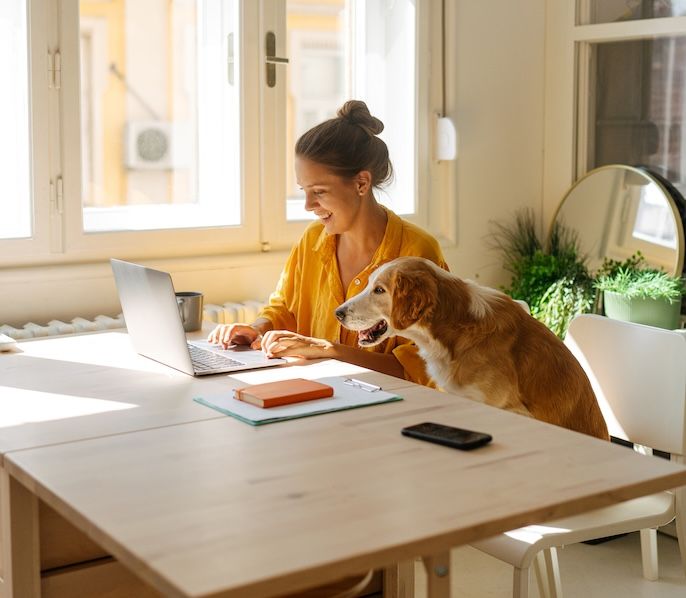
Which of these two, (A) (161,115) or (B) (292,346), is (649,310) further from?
(A) (161,115)

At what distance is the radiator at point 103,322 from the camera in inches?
103

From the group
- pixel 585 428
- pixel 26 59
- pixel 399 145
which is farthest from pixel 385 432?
pixel 399 145

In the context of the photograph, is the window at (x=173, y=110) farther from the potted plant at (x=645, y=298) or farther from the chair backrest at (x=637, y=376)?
the chair backrest at (x=637, y=376)

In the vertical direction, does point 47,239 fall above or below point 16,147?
below

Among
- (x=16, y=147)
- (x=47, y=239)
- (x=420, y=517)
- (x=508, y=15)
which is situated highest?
(x=508, y=15)

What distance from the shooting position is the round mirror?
130 inches

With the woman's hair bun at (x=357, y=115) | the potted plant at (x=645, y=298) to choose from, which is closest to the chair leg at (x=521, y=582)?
the woman's hair bun at (x=357, y=115)

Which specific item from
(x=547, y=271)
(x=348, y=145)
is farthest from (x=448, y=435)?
(x=547, y=271)

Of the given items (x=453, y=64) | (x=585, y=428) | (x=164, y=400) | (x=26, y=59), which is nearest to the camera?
(x=164, y=400)

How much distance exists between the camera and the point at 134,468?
1.37 m

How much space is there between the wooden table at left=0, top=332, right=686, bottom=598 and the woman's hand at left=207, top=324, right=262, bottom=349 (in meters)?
0.59

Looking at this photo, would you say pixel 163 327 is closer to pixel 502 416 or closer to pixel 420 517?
pixel 502 416

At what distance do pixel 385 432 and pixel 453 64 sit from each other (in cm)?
227

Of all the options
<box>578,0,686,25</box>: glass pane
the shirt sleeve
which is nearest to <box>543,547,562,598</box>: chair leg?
the shirt sleeve
